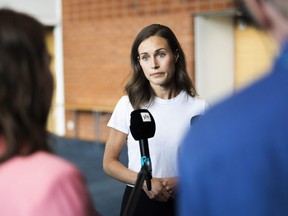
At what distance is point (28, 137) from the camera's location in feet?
2.76

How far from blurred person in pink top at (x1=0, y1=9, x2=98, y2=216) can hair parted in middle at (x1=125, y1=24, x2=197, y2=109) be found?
93 centimetres

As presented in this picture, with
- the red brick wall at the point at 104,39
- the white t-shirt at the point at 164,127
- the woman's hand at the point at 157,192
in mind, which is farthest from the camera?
the red brick wall at the point at 104,39

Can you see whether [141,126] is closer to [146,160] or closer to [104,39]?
[146,160]

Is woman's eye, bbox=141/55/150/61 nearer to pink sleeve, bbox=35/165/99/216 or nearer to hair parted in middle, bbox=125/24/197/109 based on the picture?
hair parted in middle, bbox=125/24/197/109

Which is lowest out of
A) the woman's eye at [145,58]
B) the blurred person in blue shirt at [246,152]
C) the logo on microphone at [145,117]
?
the logo on microphone at [145,117]

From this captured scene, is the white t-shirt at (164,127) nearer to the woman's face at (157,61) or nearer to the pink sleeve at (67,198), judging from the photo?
the woman's face at (157,61)

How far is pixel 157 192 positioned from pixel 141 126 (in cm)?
32

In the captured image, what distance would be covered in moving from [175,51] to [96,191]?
9.99 feet

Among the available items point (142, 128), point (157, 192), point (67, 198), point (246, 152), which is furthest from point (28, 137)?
point (157, 192)

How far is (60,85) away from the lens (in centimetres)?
791

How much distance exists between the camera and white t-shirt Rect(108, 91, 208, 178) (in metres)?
1.71

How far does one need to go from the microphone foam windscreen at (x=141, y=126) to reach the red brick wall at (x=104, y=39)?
4.47 meters

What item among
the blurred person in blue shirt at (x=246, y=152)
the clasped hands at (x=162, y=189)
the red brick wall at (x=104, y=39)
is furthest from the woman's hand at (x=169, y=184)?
the red brick wall at (x=104, y=39)

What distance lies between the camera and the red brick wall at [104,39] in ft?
19.8
